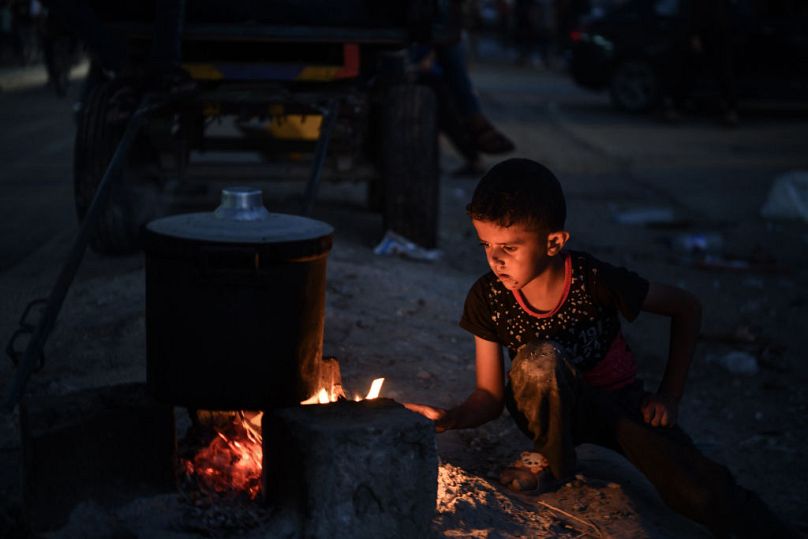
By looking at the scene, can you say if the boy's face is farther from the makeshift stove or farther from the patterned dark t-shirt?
the makeshift stove

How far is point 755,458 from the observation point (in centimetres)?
444

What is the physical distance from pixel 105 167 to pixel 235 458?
3.46 meters

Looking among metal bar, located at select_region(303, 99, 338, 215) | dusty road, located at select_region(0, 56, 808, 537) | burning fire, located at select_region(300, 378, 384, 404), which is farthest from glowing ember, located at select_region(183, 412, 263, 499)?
metal bar, located at select_region(303, 99, 338, 215)

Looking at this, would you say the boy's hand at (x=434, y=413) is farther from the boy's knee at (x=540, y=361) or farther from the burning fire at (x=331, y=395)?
the boy's knee at (x=540, y=361)

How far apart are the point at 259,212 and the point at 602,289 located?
3.60 ft

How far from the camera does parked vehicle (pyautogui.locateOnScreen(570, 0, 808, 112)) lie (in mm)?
15422

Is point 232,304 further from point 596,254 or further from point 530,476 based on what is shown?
point 596,254

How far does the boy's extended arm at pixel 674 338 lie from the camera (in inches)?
130

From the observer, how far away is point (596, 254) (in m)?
7.64

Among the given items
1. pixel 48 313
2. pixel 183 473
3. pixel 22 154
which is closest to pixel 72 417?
pixel 183 473

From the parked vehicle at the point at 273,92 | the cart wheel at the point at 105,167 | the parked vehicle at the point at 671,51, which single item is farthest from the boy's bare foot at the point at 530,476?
the parked vehicle at the point at 671,51

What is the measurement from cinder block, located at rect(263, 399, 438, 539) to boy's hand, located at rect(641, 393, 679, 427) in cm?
83

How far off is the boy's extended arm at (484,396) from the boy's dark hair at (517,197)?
540mm

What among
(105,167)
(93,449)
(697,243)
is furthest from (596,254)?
(93,449)
